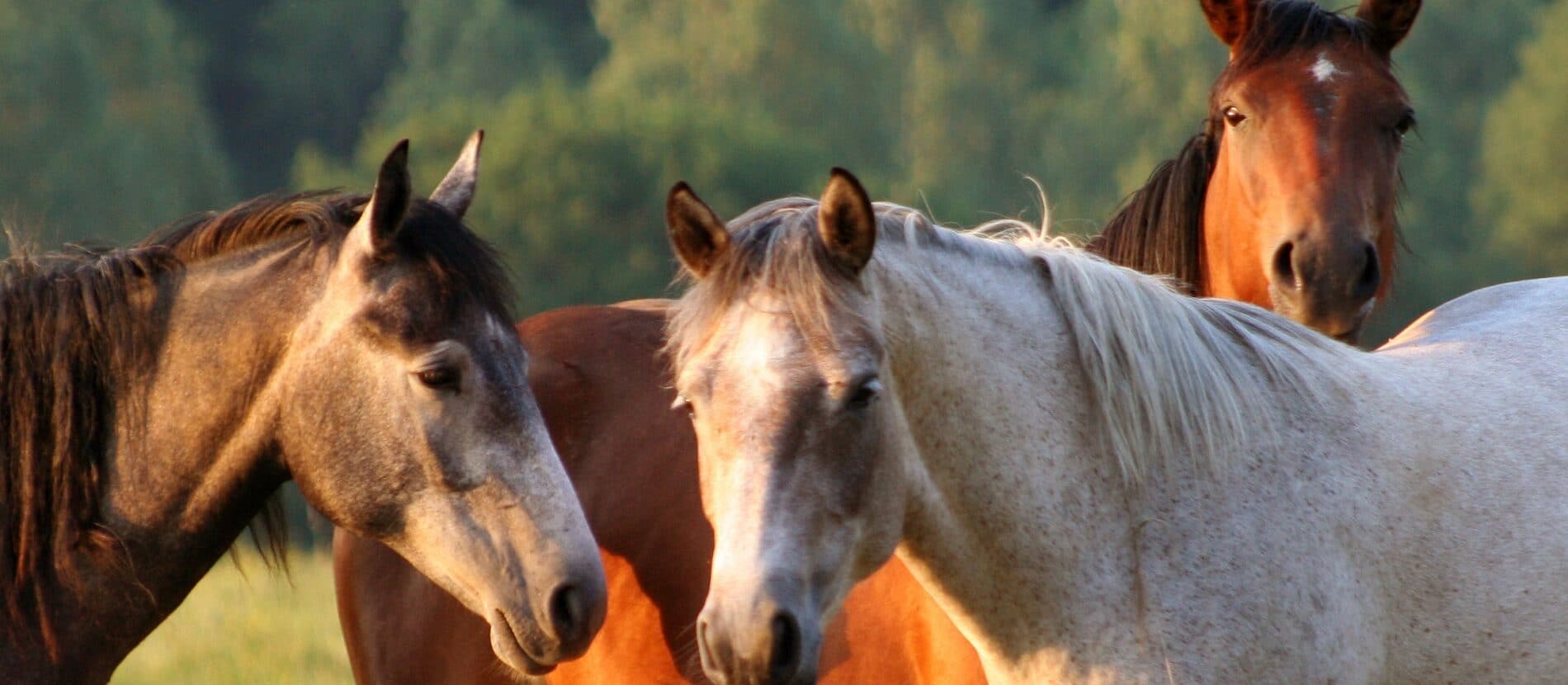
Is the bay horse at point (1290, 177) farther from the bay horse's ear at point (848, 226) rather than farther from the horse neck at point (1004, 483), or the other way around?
the bay horse's ear at point (848, 226)

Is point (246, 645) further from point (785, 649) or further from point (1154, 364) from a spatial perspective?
point (1154, 364)

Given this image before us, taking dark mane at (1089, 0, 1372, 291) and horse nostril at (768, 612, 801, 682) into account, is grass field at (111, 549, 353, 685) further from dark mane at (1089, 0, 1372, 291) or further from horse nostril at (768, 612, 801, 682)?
horse nostril at (768, 612, 801, 682)

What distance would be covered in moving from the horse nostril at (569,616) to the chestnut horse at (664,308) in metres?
0.64

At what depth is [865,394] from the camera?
2.69m

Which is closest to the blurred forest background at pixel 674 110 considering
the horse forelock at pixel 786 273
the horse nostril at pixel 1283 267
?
the horse nostril at pixel 1283 267

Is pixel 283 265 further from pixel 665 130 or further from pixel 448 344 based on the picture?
pixel 665 130

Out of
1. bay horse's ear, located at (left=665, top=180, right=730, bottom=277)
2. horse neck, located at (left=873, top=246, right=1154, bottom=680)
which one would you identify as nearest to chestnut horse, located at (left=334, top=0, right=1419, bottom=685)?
horse neck, located at (left=873, top=246, right=1154, bottom=680)

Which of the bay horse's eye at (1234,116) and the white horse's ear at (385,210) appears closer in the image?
the white horse's ear at (385,210)

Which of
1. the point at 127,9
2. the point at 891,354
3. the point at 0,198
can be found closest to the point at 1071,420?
the point at 891,354

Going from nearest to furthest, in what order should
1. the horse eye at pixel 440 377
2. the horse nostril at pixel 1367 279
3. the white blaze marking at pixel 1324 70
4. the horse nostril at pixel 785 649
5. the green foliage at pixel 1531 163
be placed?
1. the horse nostril at pixel 785 649
2. the horse eye at pixel 440 377
3. the horse nostril at pixel 1367 279
4. the white blaze marking at pixel 1324 70
5. the green foliage at pixel 1531 163

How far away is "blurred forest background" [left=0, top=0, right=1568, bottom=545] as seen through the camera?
88.5ft

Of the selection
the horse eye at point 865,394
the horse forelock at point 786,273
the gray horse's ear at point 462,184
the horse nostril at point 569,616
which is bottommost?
the horse nostril at point 569,616

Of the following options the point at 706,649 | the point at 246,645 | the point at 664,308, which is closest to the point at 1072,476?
the point at 706,649

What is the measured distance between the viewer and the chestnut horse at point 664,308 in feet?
12.9
